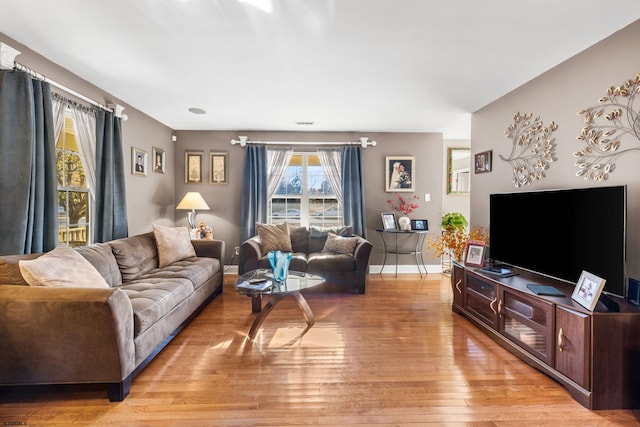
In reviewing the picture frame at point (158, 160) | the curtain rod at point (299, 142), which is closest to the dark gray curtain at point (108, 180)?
the picture frame at point (158, 160)

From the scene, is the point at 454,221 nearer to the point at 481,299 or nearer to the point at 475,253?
the point at 475,253

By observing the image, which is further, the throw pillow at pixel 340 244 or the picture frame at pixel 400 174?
the picture frame at pixel 400 174

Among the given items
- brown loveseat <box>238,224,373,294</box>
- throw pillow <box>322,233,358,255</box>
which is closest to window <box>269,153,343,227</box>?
throw pillow <box>322,233,358,255</box>

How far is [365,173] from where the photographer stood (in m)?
4.92

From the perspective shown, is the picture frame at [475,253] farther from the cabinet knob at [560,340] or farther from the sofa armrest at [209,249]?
the sofa armrest at [209,249]

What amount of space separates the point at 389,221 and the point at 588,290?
9.91 ft

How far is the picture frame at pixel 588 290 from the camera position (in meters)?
1.73

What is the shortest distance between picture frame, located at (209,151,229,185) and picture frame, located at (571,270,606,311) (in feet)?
14.9

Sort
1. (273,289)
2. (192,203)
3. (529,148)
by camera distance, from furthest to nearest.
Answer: (192,203)
(529,148)
(273,289)

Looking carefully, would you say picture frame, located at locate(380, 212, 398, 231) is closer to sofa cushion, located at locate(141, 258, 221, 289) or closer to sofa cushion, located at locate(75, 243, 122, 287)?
sofa cushion, located at locate(141, 258, 221, 289)

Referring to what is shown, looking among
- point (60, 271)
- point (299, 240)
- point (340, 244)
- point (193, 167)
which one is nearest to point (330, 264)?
point (340, 244)

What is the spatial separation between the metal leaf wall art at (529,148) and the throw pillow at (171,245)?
379 centimetres

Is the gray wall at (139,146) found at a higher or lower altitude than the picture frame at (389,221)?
higher

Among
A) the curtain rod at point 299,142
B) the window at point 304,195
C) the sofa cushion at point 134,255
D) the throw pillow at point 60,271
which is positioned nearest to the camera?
the throw pillow at point 60,271
